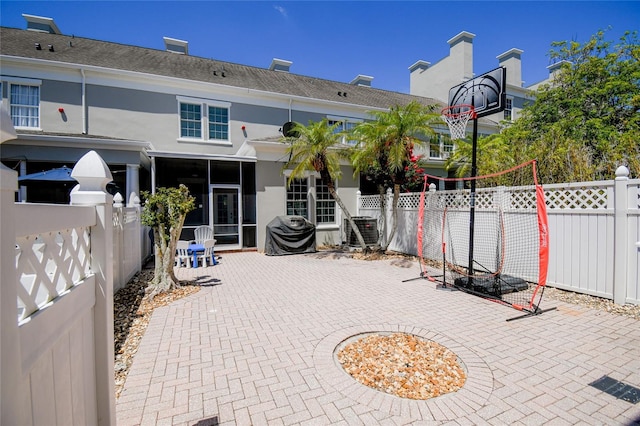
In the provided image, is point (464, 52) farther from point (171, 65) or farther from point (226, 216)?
point (226, 216)

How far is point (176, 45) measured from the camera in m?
16.6

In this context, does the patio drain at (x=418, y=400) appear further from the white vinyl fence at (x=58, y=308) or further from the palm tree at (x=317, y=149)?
the palm tree at (x=317, y=149)

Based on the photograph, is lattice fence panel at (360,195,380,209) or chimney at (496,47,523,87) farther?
chimney at (496,47,523,87)

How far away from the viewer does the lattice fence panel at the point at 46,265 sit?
4.42ft

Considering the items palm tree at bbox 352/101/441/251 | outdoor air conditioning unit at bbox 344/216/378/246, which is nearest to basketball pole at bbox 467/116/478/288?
palm tree at bbox 352/101/441/251

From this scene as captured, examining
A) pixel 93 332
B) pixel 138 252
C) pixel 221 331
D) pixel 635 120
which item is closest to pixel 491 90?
pixel 221 331

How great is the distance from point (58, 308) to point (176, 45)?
19.5 metres

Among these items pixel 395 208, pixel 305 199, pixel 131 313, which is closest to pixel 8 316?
pixel 131 313

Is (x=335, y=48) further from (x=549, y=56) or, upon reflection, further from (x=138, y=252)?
(x=549, y=56)

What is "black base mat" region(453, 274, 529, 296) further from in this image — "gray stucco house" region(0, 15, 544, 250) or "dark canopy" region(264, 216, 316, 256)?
"gray stucco house" region(0, 15, 544, 250)

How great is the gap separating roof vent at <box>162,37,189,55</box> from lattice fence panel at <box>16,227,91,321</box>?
60.7ft

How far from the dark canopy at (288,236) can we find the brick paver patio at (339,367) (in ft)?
14.3

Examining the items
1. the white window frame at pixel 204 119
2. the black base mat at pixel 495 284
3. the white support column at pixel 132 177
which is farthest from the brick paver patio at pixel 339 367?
the white window frame at pixel 204 119

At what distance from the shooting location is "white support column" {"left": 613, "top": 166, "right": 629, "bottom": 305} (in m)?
5.04
